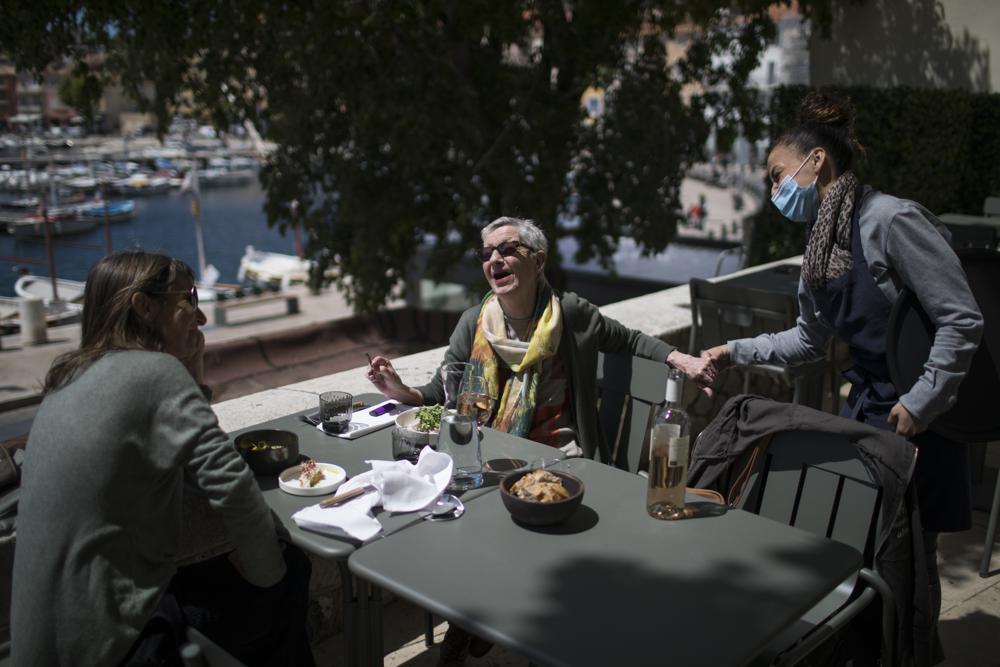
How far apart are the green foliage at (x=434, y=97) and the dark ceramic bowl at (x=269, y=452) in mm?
8994

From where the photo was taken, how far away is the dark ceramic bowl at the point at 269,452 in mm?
2504

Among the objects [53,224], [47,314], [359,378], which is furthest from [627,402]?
[53,224]

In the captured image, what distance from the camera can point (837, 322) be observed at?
8.70 ft

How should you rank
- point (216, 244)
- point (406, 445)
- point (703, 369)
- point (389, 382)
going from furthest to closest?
point (216, 244) < point (703, 369) < point (389, 382) < point (406, 445)

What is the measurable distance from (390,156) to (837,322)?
38.1ft

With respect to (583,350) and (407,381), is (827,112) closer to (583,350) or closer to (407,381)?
(583,350)

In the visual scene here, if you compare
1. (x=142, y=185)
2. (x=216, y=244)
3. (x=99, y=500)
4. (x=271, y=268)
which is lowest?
(x=216, y=244)

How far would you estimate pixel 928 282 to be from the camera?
2359 millimetres

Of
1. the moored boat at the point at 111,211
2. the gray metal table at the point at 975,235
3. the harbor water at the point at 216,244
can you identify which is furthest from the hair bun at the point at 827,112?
the moored boat at the point at 111,211

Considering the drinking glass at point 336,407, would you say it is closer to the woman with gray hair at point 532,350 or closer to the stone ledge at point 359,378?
the woman with gray hair at point 532,350

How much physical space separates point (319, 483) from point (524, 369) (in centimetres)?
95

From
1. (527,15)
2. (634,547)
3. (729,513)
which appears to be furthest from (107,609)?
(527,15)

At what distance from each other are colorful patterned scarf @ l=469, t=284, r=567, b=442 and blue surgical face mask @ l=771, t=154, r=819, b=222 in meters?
0.85

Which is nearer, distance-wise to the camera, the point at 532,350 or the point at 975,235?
the point at 532,350
